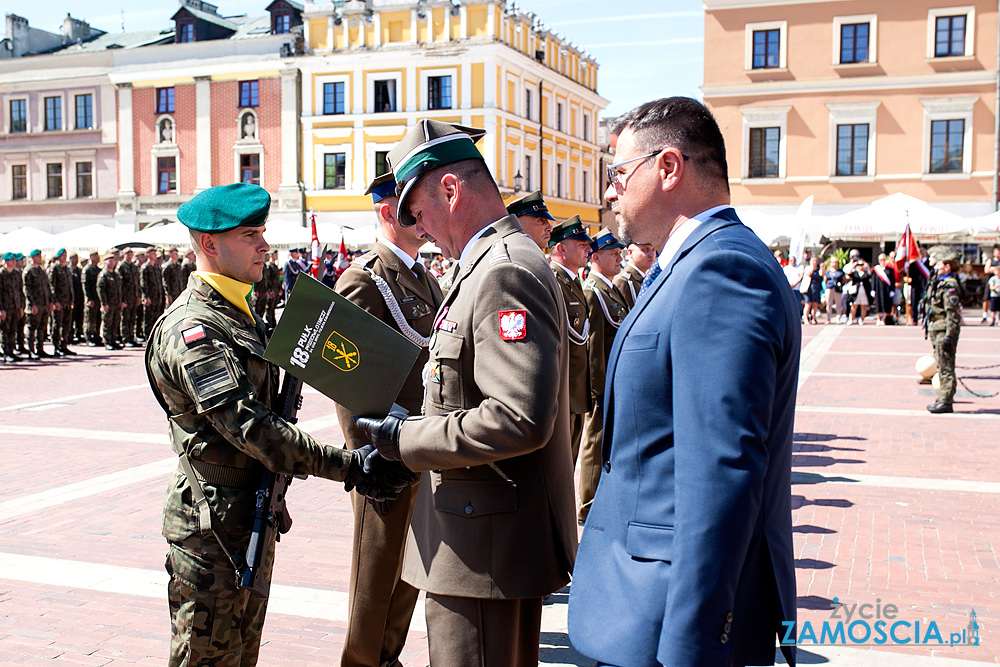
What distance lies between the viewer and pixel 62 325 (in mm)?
19797

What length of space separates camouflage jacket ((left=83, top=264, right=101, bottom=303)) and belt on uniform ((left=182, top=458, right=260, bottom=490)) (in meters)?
19.7

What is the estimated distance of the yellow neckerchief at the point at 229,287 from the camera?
312cm

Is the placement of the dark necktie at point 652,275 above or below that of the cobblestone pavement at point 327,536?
above

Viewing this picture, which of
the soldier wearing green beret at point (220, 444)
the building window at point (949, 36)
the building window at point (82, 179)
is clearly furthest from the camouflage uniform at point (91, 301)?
the building window at point (82, 179)

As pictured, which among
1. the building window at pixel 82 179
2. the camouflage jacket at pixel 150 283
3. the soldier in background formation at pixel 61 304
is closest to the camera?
A: the soldier in background formation at pixel 61 304

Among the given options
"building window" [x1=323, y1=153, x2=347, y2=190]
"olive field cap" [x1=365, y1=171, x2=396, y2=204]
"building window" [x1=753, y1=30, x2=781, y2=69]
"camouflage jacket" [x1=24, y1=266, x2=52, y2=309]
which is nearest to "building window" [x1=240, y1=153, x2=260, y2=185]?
"building window" [x1=323, y1=153, x2=347, y2=190]

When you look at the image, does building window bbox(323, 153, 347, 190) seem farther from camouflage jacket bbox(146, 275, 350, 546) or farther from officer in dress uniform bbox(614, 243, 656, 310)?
camouflage jacket bbox(146, 275, 350, 546)

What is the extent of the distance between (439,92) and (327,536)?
4500 cm

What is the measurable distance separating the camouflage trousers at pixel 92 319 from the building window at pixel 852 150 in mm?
27900

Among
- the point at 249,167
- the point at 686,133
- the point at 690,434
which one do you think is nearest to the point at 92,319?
the point at 686,133

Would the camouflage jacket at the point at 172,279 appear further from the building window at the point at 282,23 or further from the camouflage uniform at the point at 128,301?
the building window at the point at 282,23

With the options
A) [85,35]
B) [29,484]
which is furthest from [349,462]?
[85,35]

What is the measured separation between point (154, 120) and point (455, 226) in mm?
52995

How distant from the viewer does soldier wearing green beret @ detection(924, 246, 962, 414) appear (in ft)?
37.5
